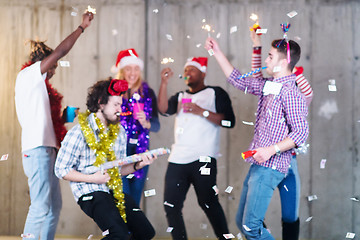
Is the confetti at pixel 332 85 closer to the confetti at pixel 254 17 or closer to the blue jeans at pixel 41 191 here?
the confetti at pixel 254 17

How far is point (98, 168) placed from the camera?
2.71m

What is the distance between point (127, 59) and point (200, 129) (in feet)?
2.39

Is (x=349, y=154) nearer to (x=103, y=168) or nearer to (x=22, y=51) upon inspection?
(x=103, y=168)

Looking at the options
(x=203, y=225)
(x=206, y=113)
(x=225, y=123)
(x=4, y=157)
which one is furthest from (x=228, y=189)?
(x=4, y=157)

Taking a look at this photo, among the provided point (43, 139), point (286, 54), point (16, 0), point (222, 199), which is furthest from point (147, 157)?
point (16, 0)

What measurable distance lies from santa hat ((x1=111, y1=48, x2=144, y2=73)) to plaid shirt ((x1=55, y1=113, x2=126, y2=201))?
0.90m

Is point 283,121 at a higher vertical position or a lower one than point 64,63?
lower

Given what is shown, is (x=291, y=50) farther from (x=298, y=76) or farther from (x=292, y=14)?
(x=292, y=14)

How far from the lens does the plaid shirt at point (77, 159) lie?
2625 millimetres

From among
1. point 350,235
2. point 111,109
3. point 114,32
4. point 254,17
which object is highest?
point 254,17

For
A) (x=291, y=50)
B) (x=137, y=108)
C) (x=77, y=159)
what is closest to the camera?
(x=77, y=159)

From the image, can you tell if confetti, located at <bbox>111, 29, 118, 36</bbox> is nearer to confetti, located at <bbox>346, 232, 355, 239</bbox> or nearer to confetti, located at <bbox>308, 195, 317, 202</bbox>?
confetti, located at <bbox>308, 195, 317, 202</bbox>

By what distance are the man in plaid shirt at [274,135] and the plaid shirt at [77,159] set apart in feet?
2.72

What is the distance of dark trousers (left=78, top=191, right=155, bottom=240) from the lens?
253 cm
